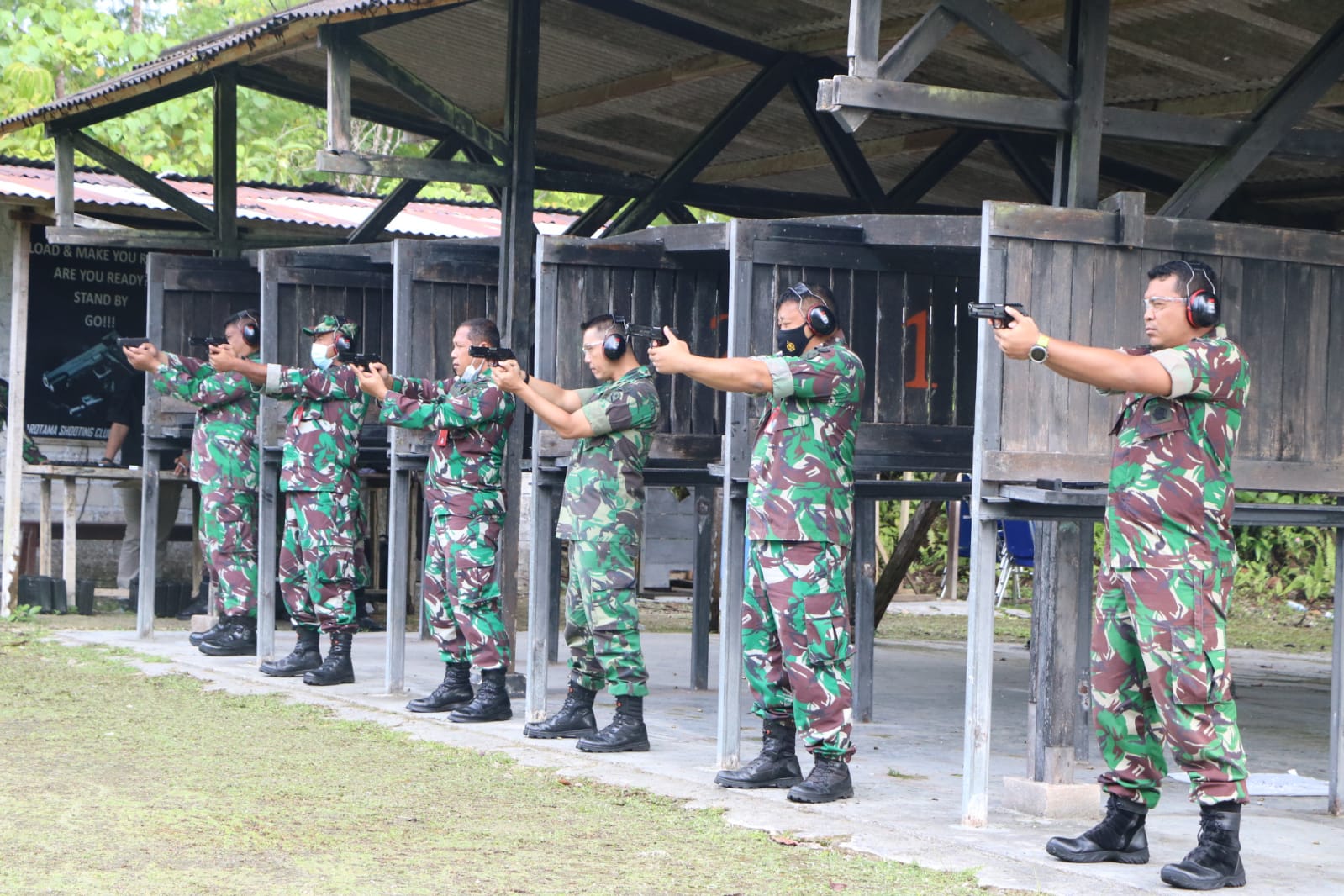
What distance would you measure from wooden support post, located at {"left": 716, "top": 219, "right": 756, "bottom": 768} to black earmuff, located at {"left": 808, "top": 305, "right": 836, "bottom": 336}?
48cm

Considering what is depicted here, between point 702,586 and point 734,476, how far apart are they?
10.8ft

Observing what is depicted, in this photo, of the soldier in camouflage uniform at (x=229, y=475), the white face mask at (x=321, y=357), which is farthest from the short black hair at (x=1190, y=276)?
the soldier in camouflage uniform at (x=229, y=475)

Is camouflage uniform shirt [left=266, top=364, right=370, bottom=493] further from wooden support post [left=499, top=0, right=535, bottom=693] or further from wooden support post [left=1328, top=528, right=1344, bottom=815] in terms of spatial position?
wooden support post [left=1328, top=528, right=1344, bottom=815]

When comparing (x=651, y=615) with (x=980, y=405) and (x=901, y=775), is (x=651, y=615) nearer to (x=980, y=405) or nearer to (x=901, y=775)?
(x=901, y=775)

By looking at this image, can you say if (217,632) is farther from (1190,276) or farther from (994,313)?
(1190,276)

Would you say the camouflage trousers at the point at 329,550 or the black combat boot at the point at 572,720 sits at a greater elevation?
the camouflage trousers at the point at 329,550

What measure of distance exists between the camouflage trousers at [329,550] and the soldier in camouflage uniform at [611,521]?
7.13ft

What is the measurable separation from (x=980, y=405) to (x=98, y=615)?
9077mm

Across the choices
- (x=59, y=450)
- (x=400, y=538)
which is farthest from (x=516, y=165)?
(x=59, y=450)

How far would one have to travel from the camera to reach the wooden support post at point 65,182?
11.4m

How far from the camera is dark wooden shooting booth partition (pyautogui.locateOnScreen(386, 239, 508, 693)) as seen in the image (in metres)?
9.07

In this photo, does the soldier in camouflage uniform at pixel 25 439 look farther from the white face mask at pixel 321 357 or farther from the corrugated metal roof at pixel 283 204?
the white face mask at pixel 321 357

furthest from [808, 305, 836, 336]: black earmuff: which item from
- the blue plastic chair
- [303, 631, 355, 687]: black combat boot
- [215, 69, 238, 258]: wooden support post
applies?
the blue plastic chair

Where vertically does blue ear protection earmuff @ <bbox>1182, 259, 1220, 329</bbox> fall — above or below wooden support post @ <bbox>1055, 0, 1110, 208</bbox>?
below
